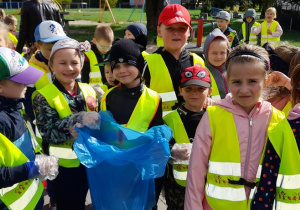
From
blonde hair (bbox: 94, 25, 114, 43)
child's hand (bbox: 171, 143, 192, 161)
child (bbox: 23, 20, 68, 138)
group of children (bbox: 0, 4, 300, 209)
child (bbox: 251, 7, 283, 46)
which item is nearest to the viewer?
group of children (bbox: 0, 4, 300, 209)

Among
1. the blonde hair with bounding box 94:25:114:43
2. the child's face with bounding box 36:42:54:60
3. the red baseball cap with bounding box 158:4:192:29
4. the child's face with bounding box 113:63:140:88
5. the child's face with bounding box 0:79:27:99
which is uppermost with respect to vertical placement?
the red baseball cap with bounding box 158:4:192:29

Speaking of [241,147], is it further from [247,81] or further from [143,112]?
[143,112]

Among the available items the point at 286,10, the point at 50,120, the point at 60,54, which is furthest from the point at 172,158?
the point at 286,10

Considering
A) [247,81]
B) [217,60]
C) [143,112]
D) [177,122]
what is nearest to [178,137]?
[177,122]

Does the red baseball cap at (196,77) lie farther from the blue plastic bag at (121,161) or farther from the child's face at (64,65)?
the child's face at (64,65)

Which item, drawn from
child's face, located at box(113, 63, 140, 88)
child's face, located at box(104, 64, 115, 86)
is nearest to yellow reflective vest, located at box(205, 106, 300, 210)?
child's face, located at box(113, 63, 140, 88)

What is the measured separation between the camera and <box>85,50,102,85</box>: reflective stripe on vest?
445 cm

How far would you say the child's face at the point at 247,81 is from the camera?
204cm

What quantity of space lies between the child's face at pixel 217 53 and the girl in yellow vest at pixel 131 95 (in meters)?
1.28

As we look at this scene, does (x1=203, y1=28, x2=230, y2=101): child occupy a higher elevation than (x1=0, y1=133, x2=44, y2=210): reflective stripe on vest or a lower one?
higher

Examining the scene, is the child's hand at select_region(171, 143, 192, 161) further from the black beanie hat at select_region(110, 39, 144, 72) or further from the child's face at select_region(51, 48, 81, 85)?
the child's face at select_region(51, 48, 81, 85)

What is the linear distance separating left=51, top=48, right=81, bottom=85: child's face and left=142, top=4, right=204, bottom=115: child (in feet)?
2.32

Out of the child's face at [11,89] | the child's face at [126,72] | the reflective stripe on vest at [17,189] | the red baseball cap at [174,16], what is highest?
the red baseball cap at [174,16]

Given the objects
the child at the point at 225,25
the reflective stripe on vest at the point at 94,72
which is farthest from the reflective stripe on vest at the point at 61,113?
the child at the point at 225,25
